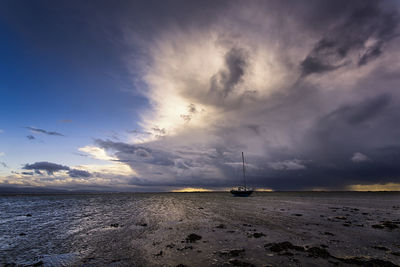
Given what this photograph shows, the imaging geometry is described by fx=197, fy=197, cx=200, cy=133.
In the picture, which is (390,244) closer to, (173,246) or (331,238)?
(331,238)

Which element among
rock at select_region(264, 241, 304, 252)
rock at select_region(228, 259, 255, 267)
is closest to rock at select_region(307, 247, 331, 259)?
rock at select_region(264, 241, 304, 252)

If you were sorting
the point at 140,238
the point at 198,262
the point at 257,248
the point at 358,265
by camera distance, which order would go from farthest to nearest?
1. the point at 140,238
2. the point at 257,248
3. the point at 198,262
4. the point at 358,265

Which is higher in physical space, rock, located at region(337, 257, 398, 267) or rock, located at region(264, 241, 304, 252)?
rock, located at region(264, 241, 304, 252)

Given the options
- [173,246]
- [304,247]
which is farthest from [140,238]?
[304,247]

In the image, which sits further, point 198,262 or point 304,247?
point 304,247

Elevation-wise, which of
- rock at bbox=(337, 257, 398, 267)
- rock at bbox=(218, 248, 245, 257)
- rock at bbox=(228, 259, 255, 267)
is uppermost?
rock at bbox=(337, 257, 398, 267)

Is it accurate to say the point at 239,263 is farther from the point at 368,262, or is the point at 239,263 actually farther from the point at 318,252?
the point at 368,262

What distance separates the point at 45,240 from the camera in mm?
20797

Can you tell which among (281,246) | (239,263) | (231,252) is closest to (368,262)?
(281,246)

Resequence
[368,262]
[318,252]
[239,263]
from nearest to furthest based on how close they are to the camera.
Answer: [368,262] < [239,263] < [318,252]

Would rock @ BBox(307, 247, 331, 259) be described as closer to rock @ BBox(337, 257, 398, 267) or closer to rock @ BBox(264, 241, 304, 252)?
rock @ BBox(264, 241, 304, 252)

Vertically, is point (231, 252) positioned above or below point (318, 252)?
below

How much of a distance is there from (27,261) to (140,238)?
9.11 metres

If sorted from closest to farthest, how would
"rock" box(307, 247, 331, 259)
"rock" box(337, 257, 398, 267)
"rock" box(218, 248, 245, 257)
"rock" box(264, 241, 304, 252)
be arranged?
"rock" box(337, 257, 398, 267) < "rock" box(307, 247, 331, 259) < "rock" box(218, 248, 245, 257) < "rock" box(264, 241, 304, 252)
